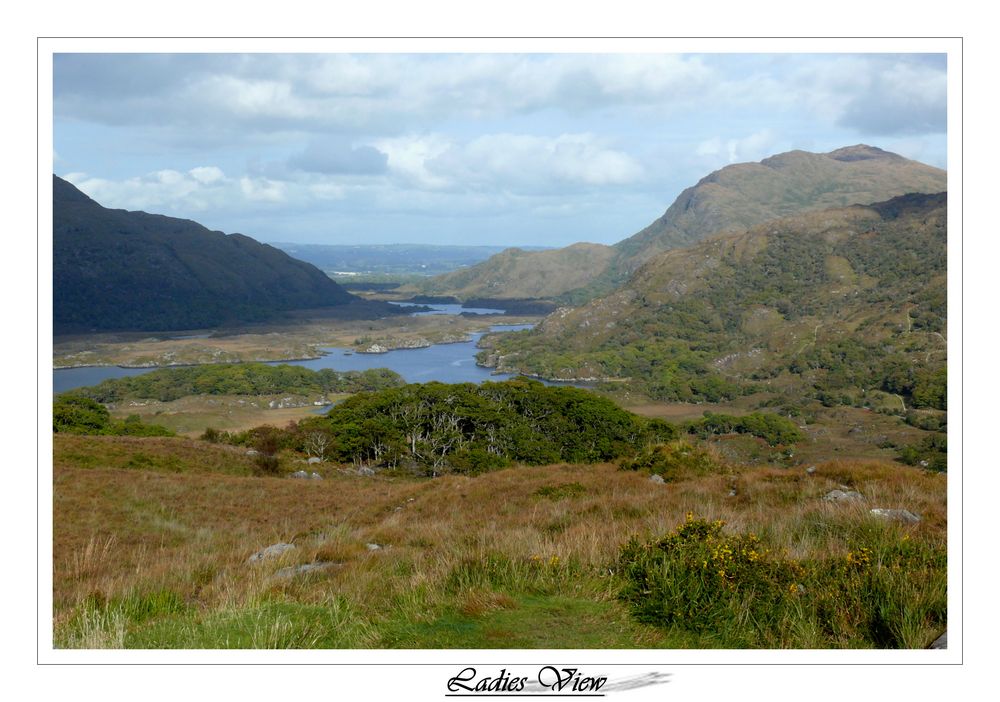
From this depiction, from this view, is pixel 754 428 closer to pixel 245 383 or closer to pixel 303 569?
pixel 245 383

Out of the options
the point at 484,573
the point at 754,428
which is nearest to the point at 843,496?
the point at 484,573

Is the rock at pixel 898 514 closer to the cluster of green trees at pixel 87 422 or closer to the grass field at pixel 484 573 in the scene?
the grass field at pixel 484 573

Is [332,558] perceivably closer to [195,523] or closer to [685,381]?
[195,523]

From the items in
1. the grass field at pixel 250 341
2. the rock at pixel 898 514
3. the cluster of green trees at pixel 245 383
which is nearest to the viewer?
the rock at pixel 898 514

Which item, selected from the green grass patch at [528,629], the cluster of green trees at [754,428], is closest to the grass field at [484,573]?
the green grass patch at [528,629]

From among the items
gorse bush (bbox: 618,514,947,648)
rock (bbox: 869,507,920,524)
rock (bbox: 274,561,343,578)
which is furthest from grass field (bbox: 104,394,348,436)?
gorse bush (bbox: 618,514,947,648)

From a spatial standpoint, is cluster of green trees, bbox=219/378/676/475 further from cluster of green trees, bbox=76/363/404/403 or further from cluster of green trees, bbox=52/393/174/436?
cluster of green trees, bbox=76/363/404/403

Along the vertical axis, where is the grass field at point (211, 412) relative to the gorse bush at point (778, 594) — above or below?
below
